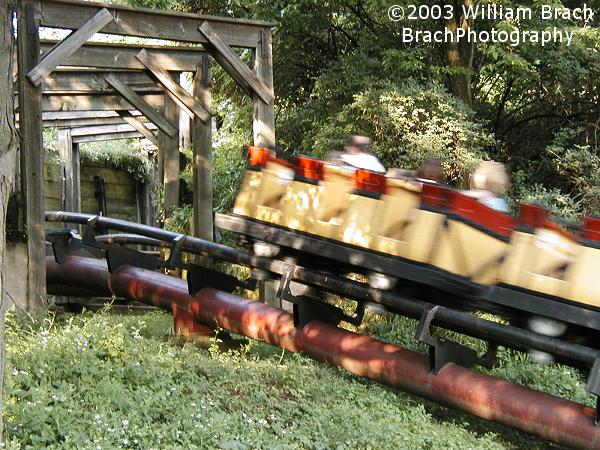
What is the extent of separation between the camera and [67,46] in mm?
9219

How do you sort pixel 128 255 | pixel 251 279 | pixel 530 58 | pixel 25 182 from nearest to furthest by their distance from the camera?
pixel 25 182, pixel 251 279, pixel 128 255, pixel 530 58

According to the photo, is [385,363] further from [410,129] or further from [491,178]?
[410,129]

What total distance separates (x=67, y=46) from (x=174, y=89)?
2.50 metres

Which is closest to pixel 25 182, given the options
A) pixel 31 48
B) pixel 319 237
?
pixel 31 48

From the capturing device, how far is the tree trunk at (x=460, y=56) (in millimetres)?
15875

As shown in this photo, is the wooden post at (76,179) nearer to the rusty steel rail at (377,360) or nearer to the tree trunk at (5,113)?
the rusty steel rail at (377,360)

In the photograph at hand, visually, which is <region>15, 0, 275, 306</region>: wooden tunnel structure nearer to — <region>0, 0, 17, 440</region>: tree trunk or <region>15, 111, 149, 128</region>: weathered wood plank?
<region>15, 111, 149, 128</region>: weathered wood plank

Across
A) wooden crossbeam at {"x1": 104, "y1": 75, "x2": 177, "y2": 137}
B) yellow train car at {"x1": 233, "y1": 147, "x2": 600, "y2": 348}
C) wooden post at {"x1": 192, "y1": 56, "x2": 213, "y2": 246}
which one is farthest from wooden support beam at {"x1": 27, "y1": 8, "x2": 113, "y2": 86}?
wooden crossbeam at {"x1": 104, "y1": 75, "x2": 177, "y2": 137}

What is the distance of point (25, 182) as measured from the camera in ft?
29.4

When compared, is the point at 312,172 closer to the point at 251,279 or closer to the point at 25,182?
the point at 251,279

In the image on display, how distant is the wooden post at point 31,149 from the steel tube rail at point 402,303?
143 centimetres

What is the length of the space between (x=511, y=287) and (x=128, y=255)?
5.57 meters

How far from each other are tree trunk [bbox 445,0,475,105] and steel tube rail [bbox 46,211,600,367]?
820 cm

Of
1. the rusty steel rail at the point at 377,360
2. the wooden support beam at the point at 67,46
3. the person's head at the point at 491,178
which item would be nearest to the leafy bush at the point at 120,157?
the rusty steel rail at the point at 377,360
